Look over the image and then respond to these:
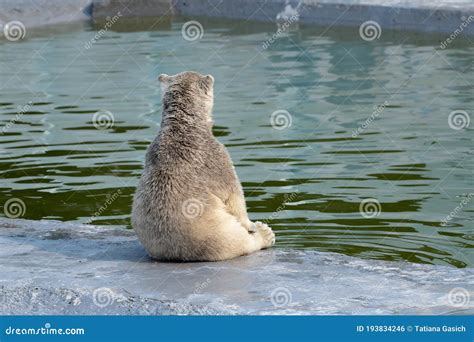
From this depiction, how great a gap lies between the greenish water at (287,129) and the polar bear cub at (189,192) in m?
1.37

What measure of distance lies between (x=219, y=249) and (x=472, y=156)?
4.95m

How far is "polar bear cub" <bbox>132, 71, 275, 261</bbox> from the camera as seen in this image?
6.32 m

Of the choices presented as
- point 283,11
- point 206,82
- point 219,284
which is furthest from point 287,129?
point 283,11

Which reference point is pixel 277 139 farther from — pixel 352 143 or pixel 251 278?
pixel 251 278

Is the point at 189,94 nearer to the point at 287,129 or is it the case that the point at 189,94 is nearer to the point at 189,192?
the point at 189,192

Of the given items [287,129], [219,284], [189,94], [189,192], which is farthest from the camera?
[287,129]

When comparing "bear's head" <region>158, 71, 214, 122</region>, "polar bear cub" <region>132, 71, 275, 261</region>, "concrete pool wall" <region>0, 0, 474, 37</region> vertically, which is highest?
"concrete pool wall" <region>0, 0, 474, 37</region>

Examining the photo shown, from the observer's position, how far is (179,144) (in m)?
6.59

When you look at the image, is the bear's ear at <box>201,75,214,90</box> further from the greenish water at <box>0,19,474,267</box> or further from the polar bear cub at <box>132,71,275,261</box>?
the greenish water at <box>0,19,474,267</box>

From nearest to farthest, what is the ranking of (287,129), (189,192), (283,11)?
(189,192) < (287,129) < (283,11)

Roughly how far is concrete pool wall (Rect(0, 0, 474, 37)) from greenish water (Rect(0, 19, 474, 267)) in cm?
39

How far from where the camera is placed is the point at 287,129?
40.3 feet

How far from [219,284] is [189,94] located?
143 centimetres

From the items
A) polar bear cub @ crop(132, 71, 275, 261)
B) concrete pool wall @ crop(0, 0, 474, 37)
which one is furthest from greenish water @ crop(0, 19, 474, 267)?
polar bear cub @ crop(132, 71, 275, 261)
